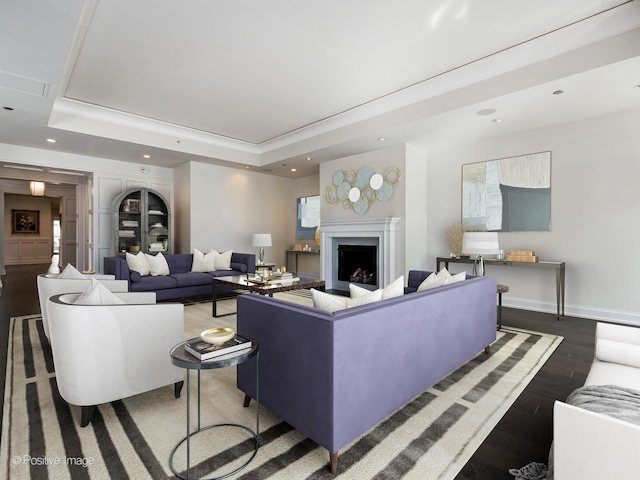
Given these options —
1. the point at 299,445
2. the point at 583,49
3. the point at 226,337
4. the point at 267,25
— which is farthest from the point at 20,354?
the point at 583,49

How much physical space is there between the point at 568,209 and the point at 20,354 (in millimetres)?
6456

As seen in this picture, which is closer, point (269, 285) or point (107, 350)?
point (107, 350)

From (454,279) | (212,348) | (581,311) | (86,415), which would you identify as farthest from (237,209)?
(581,311)

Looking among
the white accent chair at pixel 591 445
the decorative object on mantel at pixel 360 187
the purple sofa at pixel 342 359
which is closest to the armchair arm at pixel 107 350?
Answer: the purple sofa at pixel 342 359

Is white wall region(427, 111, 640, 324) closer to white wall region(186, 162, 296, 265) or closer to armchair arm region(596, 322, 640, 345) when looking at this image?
armchair arm region(596, 322, 640, 345)

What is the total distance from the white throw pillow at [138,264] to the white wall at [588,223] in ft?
18.5

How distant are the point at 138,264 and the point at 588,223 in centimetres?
652

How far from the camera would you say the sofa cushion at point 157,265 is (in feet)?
17.9

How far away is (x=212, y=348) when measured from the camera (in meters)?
1.61

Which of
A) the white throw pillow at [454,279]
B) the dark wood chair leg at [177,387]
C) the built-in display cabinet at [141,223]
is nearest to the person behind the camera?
the dark wood chair leg at [177,387]

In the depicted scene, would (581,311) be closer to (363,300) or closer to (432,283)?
(432,283)

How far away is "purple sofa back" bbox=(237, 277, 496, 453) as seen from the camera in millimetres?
1549

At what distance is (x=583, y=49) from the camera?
308 cm

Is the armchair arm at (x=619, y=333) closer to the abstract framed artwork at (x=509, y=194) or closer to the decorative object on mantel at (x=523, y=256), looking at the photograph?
the decorative object on mantel at (x=523, y=256)
